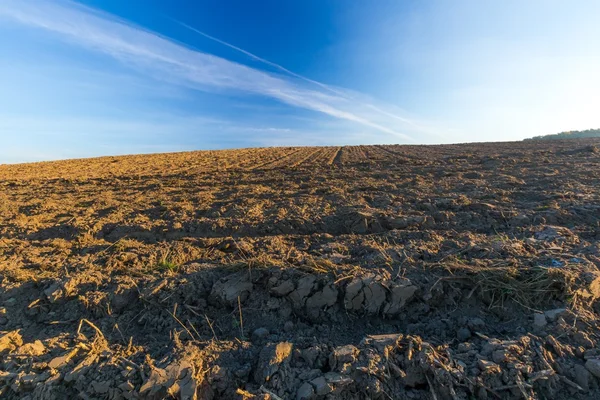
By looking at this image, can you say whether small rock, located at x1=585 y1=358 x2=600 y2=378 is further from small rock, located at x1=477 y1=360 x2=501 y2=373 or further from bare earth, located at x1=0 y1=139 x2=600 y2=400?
small rock, located at x1=477 y1=360 x2=501 y2=373

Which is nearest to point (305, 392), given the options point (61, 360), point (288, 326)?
point (288, 326)

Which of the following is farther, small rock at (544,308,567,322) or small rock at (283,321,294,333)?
Result: small rock at (283,321,294,333)

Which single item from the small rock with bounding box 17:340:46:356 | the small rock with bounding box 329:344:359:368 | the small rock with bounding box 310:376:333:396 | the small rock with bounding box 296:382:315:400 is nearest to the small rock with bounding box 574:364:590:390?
the small rock with bounding box 329:344:359:368

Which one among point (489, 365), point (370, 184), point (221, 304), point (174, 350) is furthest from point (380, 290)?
point (370, 184)

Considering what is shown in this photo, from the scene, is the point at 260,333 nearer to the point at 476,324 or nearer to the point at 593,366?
the point at 476,324

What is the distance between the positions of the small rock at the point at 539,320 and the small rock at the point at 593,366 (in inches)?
15.7

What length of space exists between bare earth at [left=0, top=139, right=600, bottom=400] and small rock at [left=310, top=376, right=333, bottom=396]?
0.02 metres

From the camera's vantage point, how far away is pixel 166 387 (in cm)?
237

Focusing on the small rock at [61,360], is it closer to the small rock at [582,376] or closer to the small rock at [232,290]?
the small rock at [232,290]

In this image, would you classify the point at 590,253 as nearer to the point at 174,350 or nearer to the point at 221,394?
the point at 221,394

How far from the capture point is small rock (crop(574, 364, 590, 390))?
7.80 ft

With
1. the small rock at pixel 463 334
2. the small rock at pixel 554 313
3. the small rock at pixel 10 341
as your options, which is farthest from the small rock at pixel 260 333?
the small rock at pixel 554 313

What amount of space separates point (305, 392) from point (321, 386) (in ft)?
0.44

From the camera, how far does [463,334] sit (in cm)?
286
